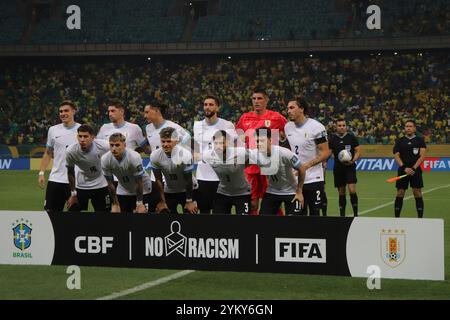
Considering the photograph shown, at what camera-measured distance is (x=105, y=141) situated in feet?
36.8

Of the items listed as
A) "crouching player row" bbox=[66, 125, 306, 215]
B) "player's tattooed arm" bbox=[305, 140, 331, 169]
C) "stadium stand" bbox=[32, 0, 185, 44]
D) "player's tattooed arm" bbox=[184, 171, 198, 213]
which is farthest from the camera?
"stadium stand" bbox=[32, 0, 185, 44]

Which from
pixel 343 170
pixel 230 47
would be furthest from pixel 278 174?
pixel 230 47

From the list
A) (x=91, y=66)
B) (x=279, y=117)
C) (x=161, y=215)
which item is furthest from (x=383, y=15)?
(x=161, y=215)

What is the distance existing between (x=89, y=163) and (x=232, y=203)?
2105 millimetres

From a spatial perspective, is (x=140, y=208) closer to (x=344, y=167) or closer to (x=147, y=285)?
(x=147, y=285)

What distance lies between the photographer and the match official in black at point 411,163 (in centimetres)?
1514

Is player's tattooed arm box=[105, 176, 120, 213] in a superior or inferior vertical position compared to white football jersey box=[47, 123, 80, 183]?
inferior

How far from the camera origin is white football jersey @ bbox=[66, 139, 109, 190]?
1088 cm

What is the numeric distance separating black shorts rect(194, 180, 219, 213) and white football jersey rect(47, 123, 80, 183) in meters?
2.00

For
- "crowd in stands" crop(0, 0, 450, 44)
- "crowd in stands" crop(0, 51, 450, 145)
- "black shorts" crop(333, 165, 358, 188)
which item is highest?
"crowd in stands" crop(0, 0, 450, 44)

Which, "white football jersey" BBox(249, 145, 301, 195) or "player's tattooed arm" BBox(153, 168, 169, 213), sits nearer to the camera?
"white football jersey" BBox(249, 145, 301, 195)

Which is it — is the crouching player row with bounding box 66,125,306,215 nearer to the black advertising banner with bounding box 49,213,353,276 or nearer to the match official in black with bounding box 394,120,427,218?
the black advertising banner with bounding box 49,213,353,276

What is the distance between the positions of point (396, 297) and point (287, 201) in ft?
8.74

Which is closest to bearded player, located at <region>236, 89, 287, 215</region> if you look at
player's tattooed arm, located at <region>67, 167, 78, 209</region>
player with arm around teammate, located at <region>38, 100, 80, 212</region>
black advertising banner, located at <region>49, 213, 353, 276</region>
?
black advertising banner, located at <region>49, 213, 353, 276</region>
